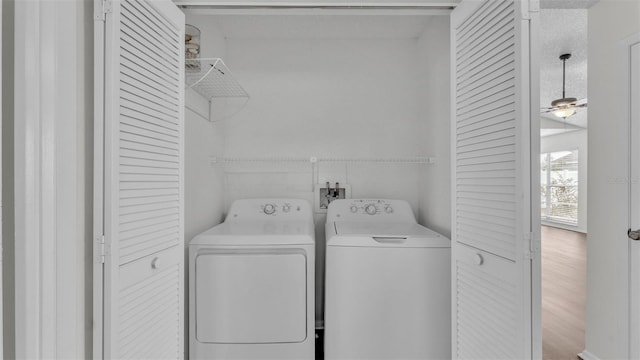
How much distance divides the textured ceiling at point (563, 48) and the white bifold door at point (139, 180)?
242 centimetres

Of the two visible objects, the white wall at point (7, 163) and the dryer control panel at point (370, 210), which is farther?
the dryer control panel at point (370, 210)

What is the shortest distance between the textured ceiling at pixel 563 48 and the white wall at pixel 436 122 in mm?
771

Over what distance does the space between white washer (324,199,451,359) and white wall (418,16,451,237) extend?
0.37 metres

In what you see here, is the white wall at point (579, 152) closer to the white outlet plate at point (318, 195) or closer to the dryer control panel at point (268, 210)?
the white outlet plate at point (318, 195)

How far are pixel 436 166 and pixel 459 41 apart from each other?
2.89ft

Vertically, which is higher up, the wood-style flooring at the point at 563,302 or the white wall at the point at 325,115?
the white wall at the point at 325,115

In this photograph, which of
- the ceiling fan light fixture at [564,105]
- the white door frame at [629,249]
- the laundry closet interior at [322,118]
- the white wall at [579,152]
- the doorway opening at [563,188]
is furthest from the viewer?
the white wall at [579,152]

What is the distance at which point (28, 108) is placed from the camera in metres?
0.90

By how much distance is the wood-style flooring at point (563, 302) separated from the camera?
6.98ft

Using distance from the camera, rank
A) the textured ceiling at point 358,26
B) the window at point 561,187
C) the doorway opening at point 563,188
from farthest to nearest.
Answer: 1. the window at point 561,187
2. the doorway opening at point 563,188
3. the textured ceiling at point 358,26

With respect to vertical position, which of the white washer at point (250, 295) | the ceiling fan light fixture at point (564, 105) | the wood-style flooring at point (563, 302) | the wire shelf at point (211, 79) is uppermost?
the ceiling fan light fixture at point (564, 105)

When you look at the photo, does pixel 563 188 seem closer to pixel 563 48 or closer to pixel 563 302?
pixel 563 48

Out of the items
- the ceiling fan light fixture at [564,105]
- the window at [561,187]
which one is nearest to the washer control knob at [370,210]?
the ceiling fan light fixture at [564,105]

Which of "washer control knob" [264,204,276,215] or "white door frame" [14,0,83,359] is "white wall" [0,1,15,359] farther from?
"washer control knob" [264,204,276,215]
